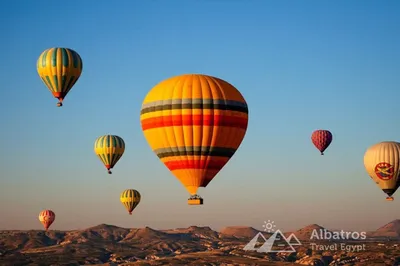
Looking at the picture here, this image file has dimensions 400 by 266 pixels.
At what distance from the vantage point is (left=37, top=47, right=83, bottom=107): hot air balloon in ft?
364

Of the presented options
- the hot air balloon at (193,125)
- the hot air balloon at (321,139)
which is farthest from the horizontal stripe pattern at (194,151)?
the hot air balloon at (321,139)

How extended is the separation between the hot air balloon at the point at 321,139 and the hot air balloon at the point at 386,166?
41.6 m

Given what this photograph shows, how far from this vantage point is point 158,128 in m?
79.8

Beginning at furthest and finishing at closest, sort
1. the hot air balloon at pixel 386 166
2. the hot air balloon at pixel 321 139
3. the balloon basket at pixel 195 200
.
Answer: the hot air balloon at pixel 321 139
the hot air balloon at pixel 386 166
the balloon basket at pixel 195 200

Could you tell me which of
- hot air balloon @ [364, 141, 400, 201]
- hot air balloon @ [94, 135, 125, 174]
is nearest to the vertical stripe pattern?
hot air balloon @ [94, 135, 125, 174]

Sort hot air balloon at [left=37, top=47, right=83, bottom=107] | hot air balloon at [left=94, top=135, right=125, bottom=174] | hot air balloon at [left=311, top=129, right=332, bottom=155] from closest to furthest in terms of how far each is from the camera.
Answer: hot air balloon at [left=37, top=47, right=83, bottom=107], hot air balloon at [left=94, top=135, right=125, bottom=174], hot air balloon at [left=311, top=129, right=332, bottom=155]

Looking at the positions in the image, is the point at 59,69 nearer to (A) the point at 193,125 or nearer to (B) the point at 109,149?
(B) the point at 109,149

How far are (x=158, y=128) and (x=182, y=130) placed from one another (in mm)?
3550

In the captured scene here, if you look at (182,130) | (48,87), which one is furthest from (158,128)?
(48,87)

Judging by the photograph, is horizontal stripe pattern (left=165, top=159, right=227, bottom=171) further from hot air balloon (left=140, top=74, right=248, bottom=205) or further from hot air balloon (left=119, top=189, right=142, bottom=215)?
hot air balloon (left=119, top=189, right=142, bottom=215)

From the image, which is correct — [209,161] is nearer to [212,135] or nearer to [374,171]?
[212,135]

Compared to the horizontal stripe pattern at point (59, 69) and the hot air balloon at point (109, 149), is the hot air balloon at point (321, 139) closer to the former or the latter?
the hot air balloon at point (109, 149)

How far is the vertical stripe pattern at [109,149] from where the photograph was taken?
147500 mm

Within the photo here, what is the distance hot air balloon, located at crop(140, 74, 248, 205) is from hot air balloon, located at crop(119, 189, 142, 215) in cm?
11569
